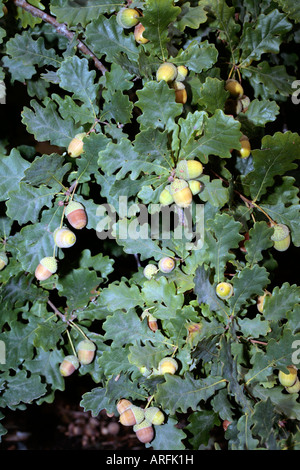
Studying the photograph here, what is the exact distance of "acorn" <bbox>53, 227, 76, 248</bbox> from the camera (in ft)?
3.53

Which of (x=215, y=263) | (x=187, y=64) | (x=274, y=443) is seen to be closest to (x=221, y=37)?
(x=187, y=64)

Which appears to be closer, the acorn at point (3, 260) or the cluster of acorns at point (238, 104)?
the cluster of acorns at point (238, 104)

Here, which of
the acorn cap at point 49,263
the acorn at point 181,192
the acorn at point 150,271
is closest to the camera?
the acorn at point 181,192

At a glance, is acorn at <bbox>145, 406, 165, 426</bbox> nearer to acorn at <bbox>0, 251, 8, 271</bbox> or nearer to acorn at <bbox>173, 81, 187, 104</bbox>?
acorn at <bbox>0, 251, 8, 271</bbox>

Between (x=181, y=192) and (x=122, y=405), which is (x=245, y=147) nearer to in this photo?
(x=181, y=192)

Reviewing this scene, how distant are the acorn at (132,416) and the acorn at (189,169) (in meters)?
0.57

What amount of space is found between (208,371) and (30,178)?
24.5 inches

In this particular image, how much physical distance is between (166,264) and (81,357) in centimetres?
37

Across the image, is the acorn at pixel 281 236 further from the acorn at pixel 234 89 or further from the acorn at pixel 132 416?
the acorn at pixel 132 416

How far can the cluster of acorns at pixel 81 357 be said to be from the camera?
127 centimetres

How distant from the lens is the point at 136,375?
119 centimetres

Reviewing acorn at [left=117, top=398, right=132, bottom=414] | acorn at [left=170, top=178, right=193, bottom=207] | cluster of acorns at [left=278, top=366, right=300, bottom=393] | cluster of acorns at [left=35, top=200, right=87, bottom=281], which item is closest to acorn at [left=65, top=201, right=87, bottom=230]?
cluster of acorns at [left=35, top=200, right=87, bottom=281]

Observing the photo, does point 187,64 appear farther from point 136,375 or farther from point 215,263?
point 136,375

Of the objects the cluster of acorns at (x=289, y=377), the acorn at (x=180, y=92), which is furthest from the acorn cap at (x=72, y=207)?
the cluster of acorns at (x=289, y=377)
